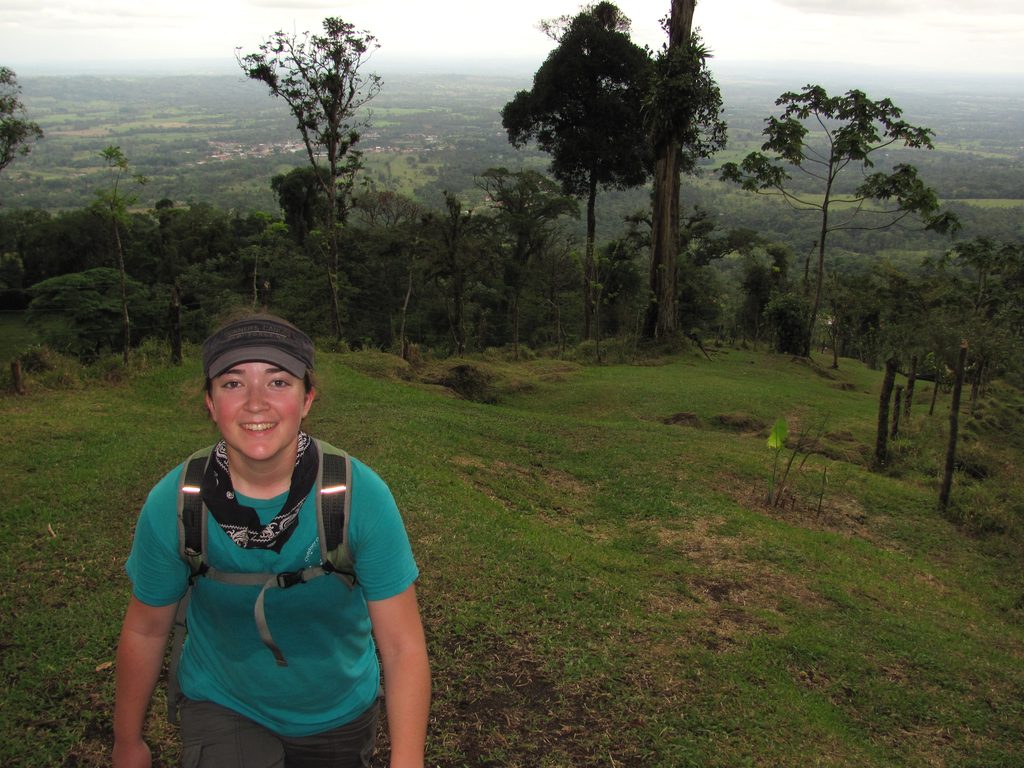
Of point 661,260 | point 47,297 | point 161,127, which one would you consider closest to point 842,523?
point 661,260

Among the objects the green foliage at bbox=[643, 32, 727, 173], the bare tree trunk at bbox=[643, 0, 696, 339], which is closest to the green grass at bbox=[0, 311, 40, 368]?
the bare tree trunk at bbox=[643, 0, 696, 339]

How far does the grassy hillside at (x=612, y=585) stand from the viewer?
396 cm

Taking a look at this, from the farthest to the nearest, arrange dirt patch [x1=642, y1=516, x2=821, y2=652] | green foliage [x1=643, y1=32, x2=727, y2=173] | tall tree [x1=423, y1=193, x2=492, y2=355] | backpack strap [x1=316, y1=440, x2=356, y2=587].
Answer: tall tree [x1=423, y1=193, x2=492, y2=355], green foliage [x1=643, y1=32, x2=727, y2=173], dirt patch [x1=642, y1=516, x2=821, y2=652], backpack strap [x1=316, y1=440, x2=356, y2=587]

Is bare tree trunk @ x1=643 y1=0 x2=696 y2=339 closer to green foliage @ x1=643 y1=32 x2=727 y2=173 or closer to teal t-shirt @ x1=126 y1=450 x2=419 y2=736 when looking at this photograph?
green foliage @ x1=643 y1=32 x2=727 y2=173

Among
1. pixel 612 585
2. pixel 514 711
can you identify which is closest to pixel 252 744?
pixel 514 711

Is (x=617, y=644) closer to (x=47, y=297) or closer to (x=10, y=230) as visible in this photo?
(x=47, y=297)

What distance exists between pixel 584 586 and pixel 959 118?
9055 inches

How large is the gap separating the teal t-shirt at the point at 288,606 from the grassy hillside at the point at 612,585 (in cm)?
64

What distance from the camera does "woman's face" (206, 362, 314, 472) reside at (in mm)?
1868

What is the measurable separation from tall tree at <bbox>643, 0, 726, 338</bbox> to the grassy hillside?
9082 millimetres

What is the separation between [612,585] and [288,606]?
4.28 m

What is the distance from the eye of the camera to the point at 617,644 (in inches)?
189

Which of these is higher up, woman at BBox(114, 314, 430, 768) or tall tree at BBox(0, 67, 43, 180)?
tall tree at BBox(0, 67, 43, 180)

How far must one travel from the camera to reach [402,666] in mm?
1851
